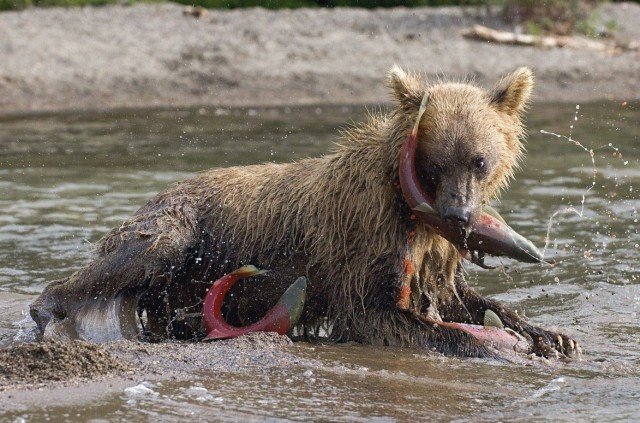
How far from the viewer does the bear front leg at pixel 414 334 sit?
7.16m

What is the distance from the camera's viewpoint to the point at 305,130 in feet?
53.8

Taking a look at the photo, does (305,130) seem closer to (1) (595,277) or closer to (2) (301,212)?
(1) (595,277)

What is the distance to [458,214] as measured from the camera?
674 cm

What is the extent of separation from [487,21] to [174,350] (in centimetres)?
1683

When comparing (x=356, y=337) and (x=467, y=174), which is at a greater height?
(x=467, y=174)

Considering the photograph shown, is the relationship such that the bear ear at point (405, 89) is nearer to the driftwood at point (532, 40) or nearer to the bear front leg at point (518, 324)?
the bear front leg at point (518, 324)

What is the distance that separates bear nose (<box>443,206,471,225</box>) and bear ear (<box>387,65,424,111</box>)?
882 millimetres

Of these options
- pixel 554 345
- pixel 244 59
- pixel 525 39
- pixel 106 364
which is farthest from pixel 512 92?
pixel 525 39

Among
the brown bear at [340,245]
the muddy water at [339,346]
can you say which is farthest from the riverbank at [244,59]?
the brown bear at [340,245]

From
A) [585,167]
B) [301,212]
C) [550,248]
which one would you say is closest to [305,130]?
[585,167]

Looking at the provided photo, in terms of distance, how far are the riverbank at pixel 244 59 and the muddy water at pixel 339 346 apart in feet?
3.70

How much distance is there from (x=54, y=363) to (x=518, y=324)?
3036mm

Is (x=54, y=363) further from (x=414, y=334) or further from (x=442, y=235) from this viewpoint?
(x=442, y=235)

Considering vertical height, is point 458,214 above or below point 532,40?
below
